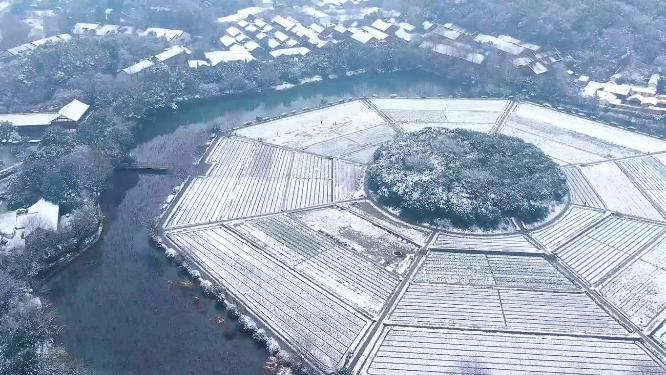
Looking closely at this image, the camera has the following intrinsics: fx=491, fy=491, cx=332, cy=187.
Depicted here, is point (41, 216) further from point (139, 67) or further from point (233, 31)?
point (233, 31)

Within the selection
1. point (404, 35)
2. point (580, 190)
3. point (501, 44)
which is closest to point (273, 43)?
point (404, 35)

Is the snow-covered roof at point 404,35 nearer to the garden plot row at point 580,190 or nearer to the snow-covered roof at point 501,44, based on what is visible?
the snow-covered roof at point 501,44

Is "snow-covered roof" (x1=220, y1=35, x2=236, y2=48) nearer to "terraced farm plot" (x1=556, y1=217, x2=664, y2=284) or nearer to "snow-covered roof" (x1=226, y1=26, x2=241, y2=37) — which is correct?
"snow-covered roof" (x1=226, y1=26, x2=241, y2=37)

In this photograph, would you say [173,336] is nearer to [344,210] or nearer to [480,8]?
[344,210]

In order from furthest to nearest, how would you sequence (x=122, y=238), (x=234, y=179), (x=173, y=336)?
1. (x=234, y=179)
2. (x=122, y=238)
3. (x=173, y=336)

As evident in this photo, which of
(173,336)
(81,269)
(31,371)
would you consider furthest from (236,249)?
(31,371)

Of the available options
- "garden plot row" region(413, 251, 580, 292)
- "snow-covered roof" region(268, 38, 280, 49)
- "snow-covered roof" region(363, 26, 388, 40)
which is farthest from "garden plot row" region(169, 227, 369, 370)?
"snow-covered roof" region(363, 26, 388, 40)
